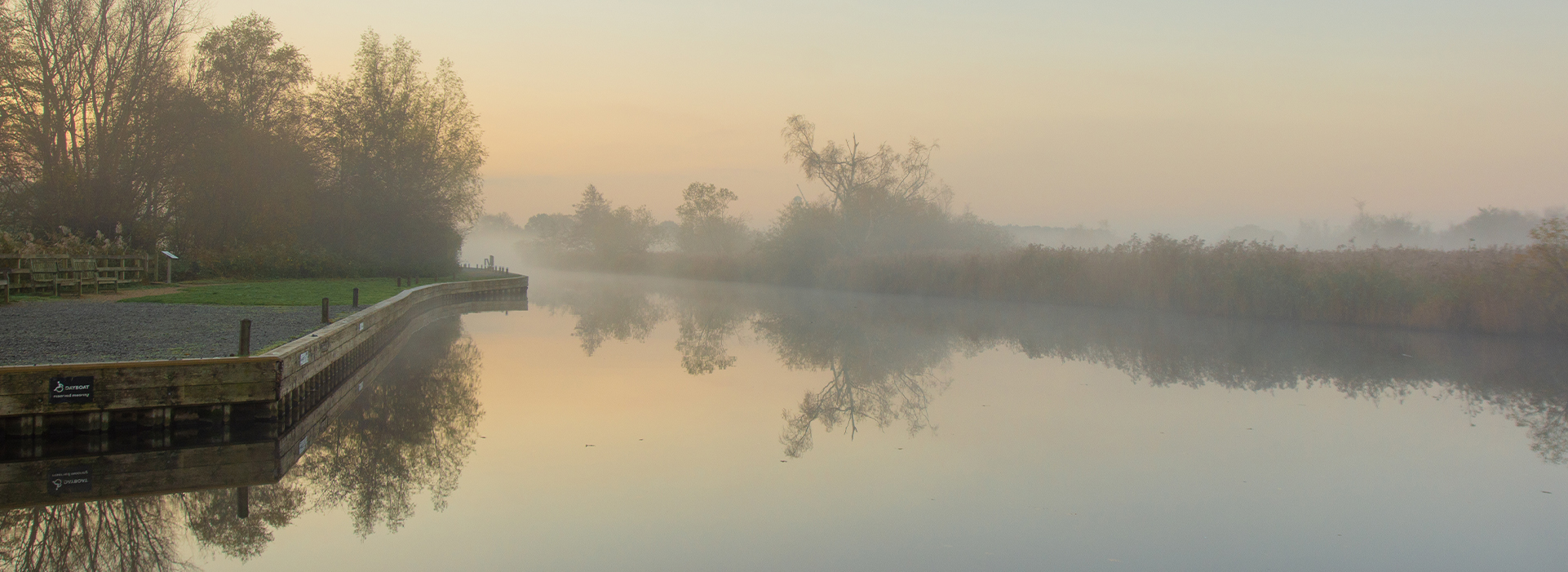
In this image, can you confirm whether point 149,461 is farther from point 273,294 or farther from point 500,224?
point 500,224

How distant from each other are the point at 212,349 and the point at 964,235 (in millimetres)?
34290

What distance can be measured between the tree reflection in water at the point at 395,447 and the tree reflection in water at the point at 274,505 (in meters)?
0.01

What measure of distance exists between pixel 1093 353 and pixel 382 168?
2590 cm

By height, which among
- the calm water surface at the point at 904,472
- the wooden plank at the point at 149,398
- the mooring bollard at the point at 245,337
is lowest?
the calm water surface at the point at 904,472

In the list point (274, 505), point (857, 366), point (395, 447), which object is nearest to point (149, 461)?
point (274, 505)

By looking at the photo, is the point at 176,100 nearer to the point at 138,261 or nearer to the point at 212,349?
the point at 138,261

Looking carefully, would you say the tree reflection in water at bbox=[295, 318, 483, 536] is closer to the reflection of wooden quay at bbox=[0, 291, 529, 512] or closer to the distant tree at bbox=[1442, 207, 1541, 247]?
the reflection of wooden quay at bbox=[0, 291, 529, 512]

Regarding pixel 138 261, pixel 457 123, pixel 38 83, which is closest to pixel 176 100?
pixel 38 83

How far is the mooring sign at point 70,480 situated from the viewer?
5.32 metres

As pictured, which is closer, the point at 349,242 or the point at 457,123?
the point at 349,242

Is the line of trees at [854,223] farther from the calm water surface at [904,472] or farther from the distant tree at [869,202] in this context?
the calm water surface at [904,472]

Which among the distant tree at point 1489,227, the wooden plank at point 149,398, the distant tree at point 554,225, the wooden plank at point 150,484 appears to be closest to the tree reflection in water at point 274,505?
the wooden plank at point 150,484

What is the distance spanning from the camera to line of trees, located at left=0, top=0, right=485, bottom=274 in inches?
793

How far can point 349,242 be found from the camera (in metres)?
28.9
